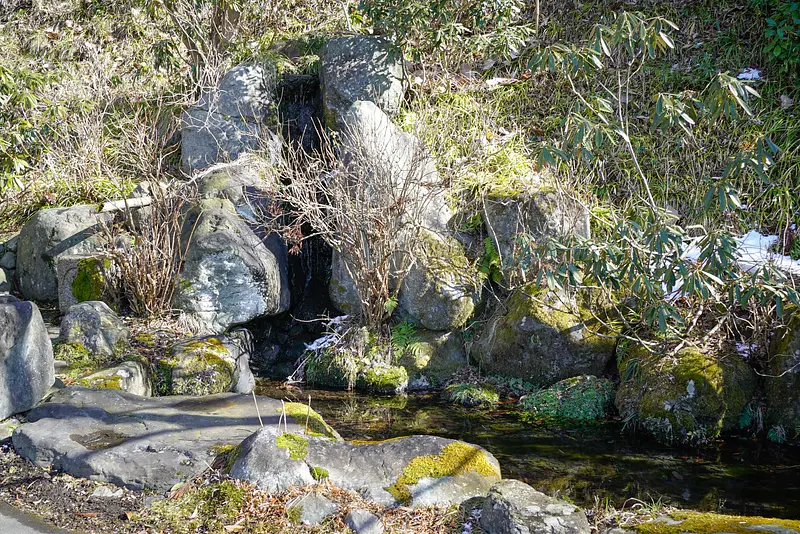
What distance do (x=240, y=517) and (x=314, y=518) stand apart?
0.42 metres

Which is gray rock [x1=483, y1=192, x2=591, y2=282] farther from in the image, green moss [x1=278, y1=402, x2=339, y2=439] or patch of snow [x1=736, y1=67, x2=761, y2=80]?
patch of snow [x1=736, y1=67, x2=761, y2=80]

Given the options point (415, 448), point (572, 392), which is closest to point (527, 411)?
point (572, 392)

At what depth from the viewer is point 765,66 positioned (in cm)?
1007

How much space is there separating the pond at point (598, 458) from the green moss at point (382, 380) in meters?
0.21

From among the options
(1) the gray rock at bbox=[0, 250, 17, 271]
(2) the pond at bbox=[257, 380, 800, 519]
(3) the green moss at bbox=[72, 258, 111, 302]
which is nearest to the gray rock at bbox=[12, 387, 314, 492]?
(2) the pond at bbox=[257, 380, 800, 519]

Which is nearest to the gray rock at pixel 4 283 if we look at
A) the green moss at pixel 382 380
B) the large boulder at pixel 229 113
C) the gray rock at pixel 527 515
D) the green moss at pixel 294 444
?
the large boulder at pixel 229 113

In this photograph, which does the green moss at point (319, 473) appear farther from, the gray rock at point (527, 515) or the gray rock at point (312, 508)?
the gray rock at point (527, 515)

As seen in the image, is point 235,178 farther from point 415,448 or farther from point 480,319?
point 415,448

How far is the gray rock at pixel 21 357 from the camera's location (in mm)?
5008

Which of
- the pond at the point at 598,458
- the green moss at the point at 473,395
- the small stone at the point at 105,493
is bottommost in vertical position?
the pond at the point at 598,458

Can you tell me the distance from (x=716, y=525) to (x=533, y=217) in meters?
4.66

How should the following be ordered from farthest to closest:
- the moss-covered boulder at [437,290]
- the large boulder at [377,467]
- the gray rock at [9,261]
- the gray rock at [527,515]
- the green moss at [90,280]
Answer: the gray rock at [9,261] → the green moss at [90,280] → the moss-covered boulder at [437,290] → the large boulder at [377,467] → the gray rock at [527,515]

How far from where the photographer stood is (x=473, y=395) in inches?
287

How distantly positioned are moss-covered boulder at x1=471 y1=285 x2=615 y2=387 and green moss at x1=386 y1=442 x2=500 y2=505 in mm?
3065
